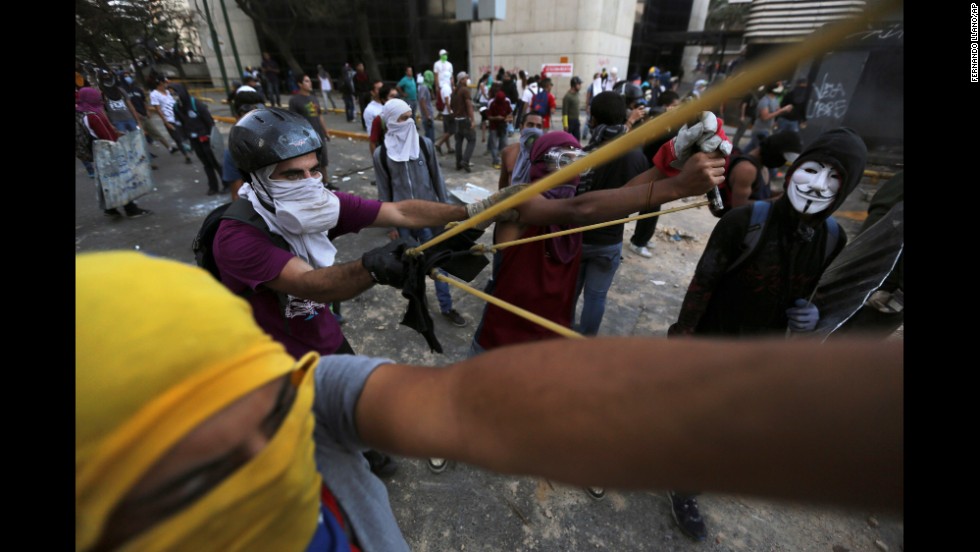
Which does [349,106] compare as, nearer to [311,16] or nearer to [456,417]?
[311,16]

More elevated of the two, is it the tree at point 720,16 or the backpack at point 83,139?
the tree at point 720,16

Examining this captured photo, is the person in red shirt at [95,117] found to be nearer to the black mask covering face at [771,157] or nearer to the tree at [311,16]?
the black mask covering face at [771,157]

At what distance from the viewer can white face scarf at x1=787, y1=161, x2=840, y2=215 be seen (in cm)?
183

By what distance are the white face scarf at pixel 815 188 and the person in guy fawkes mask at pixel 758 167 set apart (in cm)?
129

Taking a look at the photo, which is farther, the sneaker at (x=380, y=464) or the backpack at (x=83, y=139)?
the backpack at (x=83, y=139)

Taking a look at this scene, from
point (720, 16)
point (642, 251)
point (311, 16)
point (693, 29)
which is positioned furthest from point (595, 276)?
point (720, 16)

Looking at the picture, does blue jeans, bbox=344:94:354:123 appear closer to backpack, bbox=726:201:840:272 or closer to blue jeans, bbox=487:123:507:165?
blue jeans, bbox=487:123:507:165

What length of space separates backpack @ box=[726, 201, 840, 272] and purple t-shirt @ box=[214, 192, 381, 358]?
6.39 feet

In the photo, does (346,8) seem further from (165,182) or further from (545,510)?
(545,510)

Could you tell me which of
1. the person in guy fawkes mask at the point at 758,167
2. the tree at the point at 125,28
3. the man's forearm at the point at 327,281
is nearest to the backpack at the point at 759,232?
the person in guy fawkes mask at the point at 758,167

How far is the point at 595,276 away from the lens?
3.05 meters

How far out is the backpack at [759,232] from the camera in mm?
1945

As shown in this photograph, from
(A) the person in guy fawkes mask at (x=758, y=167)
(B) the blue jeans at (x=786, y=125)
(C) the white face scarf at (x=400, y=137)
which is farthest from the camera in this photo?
(B) the blue jeans at (x=786, y=125)
